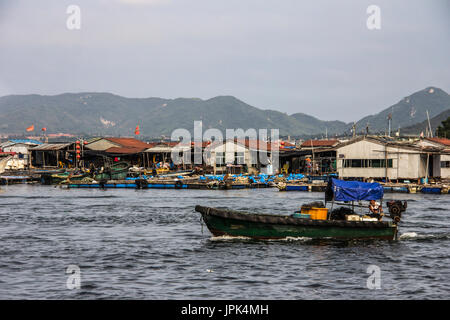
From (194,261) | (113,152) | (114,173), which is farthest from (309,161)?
(194,261)

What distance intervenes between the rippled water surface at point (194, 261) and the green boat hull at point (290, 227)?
449 mm

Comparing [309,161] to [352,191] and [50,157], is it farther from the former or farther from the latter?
[352,191]

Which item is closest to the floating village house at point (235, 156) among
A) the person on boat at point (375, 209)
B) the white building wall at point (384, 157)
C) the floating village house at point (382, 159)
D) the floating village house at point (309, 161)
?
the floating village house at point (309, 161)

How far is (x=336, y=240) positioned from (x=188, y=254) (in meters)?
7.51

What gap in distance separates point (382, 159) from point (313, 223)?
37.9m

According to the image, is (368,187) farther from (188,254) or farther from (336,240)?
(188,254)

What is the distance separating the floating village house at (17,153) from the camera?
99.0 m

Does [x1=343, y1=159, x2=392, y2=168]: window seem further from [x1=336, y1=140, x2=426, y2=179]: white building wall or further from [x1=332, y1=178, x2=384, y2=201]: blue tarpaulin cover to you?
[x1=332, y1=178, x2=384, y2=201]: blue tarpaulin cover

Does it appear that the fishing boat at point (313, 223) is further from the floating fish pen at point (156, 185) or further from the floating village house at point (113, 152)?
the floating village house at point (113, 152)

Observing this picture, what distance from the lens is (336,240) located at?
27078 millimetres

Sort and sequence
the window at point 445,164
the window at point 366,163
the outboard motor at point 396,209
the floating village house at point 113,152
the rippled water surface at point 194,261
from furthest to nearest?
the floating village house at point 113,152 → the window at point 445,164 → the window at point 366,163 → the outboard motor at point 396,209 → the rippled water surface at point 194,261

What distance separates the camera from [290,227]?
87.1ft

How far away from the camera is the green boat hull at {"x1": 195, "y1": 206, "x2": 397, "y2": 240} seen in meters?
26.4
